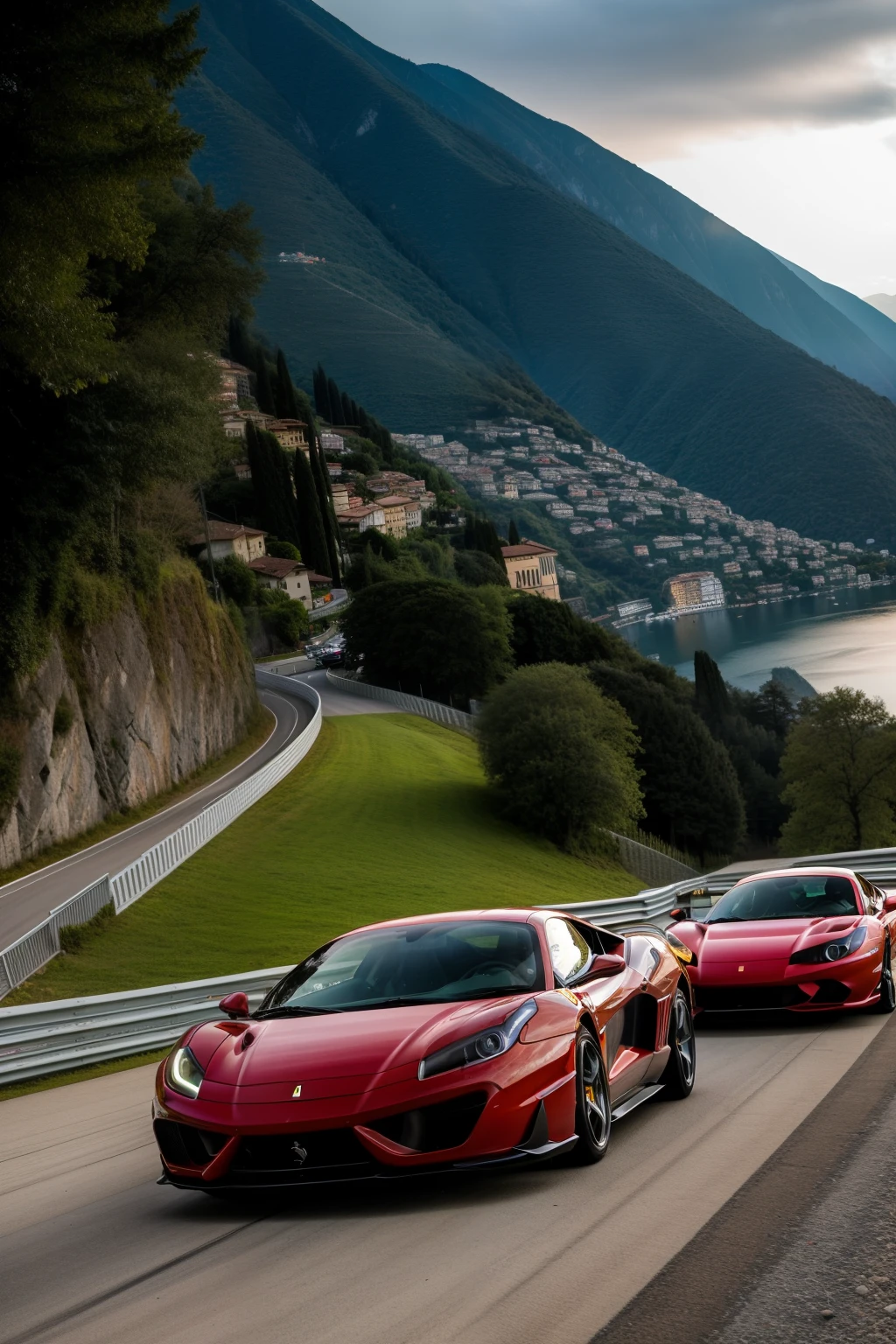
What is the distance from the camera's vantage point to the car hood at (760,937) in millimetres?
11203

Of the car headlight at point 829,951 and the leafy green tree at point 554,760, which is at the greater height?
the car headlight at point 829,951

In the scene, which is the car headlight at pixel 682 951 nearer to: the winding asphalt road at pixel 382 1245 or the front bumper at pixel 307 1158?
the winding asphalt road at pixel 382 1245

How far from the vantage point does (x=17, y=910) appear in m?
28.3

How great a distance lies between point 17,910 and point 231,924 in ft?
14.8

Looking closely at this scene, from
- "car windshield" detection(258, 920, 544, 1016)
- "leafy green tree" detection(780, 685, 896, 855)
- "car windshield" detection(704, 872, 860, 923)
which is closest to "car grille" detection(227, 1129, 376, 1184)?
"car windshield" detection(258, 920, 544, 1016)

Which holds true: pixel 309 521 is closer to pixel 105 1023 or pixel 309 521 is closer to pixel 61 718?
pixel 61 718

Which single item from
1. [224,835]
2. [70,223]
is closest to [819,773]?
[224,835]

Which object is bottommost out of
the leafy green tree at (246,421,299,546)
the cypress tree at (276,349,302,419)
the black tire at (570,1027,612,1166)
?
the black tire at (570,1027,612,1166)

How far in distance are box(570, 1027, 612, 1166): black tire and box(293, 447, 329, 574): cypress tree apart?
4532 inches

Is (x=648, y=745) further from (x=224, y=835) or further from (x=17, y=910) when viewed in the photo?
(x=17, y=910)

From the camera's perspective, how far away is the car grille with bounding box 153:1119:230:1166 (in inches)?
232

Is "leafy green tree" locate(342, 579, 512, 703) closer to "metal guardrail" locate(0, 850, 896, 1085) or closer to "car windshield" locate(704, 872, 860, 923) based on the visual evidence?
"metal guardrail" locate(0, 850, 896, 1085)

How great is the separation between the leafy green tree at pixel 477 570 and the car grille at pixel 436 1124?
13876cm

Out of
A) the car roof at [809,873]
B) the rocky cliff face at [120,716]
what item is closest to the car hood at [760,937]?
the car roof at [809,873]
